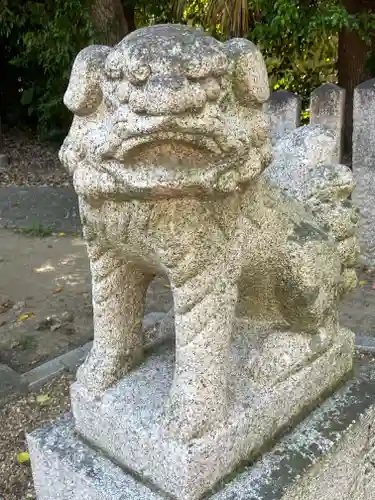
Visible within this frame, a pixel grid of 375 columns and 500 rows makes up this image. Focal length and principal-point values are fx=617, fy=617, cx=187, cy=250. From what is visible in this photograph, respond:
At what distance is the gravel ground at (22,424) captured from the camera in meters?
2.31

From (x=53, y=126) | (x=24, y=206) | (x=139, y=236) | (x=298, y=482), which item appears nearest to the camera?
(x=139, y=236)

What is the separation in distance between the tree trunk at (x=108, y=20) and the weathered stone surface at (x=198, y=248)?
5.38 metres

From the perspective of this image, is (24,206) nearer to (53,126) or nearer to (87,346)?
(53,126)

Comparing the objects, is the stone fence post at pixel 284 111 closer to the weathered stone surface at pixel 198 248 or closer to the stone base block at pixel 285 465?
the weathered stone surface at pixel 198 248

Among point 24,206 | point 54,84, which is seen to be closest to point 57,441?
point 24,206

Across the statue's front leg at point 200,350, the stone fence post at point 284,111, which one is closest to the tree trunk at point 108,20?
the stone fence post at point 284,111

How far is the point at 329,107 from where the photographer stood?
4090mm

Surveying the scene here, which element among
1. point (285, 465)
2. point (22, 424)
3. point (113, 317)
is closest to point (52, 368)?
point (22, 424)

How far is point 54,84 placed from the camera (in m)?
8.19

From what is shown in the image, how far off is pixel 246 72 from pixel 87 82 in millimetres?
332

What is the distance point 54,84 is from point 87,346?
5821mm

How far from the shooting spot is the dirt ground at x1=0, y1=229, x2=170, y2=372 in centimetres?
340

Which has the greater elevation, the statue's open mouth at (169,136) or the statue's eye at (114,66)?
the statue's eye at (114,66)

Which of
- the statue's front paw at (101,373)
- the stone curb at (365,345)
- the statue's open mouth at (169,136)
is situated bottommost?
the stone curb at (365,345)
